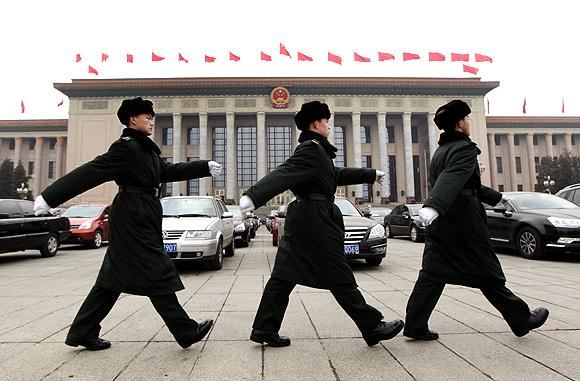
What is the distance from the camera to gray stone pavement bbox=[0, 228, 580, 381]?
256cm

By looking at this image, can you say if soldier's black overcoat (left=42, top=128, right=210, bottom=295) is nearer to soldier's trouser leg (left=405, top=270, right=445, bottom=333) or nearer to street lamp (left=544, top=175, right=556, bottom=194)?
soldier's trouser leg (left=405, top=270, right=445, bottom=333)

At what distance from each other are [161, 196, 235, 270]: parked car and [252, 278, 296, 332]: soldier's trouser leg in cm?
398

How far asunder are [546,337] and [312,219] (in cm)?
220

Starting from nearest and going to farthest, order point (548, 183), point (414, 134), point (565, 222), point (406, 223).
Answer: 1. point (565, 222)
2. point (406, 223)
3. point (548, 183)
4. point (414, 134)

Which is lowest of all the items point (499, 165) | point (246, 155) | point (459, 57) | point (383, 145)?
point (499, 165)

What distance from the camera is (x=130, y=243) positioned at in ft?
9.52

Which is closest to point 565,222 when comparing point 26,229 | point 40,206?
point 40,206

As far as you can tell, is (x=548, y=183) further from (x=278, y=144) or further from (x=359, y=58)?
(x=278, y=144)

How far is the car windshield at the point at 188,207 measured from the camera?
322 inches

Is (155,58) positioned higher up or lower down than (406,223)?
higher up

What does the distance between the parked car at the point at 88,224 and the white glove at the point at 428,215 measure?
11482mm

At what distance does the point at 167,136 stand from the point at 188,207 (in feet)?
158

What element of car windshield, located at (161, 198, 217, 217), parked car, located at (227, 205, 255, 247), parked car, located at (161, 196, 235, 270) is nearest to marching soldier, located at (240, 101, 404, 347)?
parked car, located at (161, 196, 235, 270)

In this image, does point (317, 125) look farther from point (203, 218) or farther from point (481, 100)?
point (481, 100)
